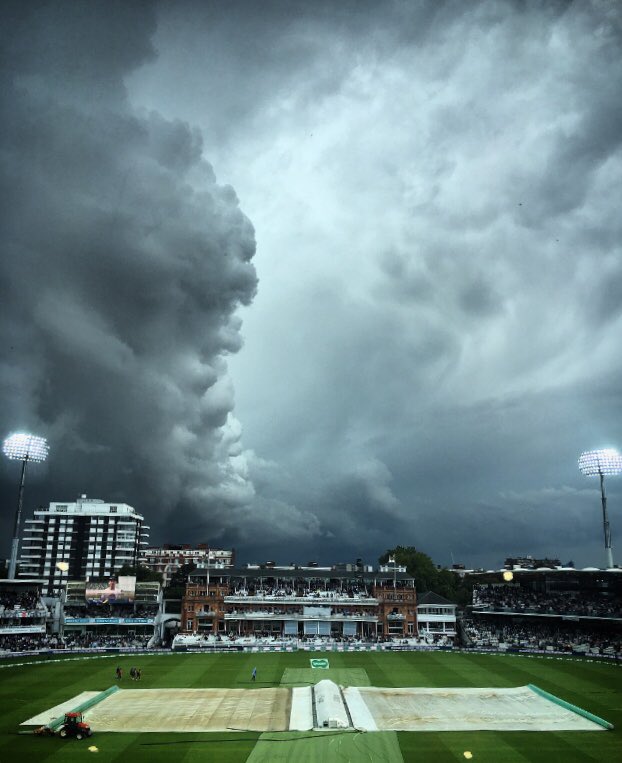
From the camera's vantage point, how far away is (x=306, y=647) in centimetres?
8025

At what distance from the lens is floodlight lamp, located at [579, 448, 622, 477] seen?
87812mm

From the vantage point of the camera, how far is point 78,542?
153m

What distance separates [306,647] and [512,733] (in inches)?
1875

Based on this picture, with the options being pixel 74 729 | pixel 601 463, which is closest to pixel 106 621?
pixel 74 729

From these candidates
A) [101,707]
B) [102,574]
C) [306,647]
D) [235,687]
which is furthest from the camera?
[102,574]

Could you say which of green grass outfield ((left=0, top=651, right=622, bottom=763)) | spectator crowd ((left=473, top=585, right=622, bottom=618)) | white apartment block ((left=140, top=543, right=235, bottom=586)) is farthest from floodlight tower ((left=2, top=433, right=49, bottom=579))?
white apartment block ((left=140, top=543, right=235, bottom=586))

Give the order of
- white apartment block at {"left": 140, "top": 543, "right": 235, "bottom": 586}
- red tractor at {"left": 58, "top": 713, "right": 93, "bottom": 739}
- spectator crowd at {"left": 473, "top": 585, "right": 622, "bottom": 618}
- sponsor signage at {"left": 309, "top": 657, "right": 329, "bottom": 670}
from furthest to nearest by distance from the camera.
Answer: white apartment block at {"left": 140, "top": 543, "right": 235, "bottom": 586} → spectator crowd at {"left": 473, "top": 585, "right": 622, "bottom": 618} → sponsor signage at {"left": 309, "top": 657, "right": 329, "bottom": 670} → red tractor at {"left": 58, "top": 713, "right": 93, "bottom": 739}

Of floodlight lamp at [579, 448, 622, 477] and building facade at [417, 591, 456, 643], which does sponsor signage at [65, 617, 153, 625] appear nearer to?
building facade at [417, 591, 456, 643]

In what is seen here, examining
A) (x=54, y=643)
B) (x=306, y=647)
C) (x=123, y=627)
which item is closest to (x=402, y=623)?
(x=306, y=647)

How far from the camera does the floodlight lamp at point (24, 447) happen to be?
90625 mm

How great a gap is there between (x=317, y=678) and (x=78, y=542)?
11513 centimetres

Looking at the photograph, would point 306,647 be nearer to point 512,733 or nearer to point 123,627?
point 123,627

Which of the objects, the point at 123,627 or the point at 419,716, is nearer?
the point at 419,716

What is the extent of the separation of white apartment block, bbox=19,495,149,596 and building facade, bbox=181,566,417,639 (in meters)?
63.2
